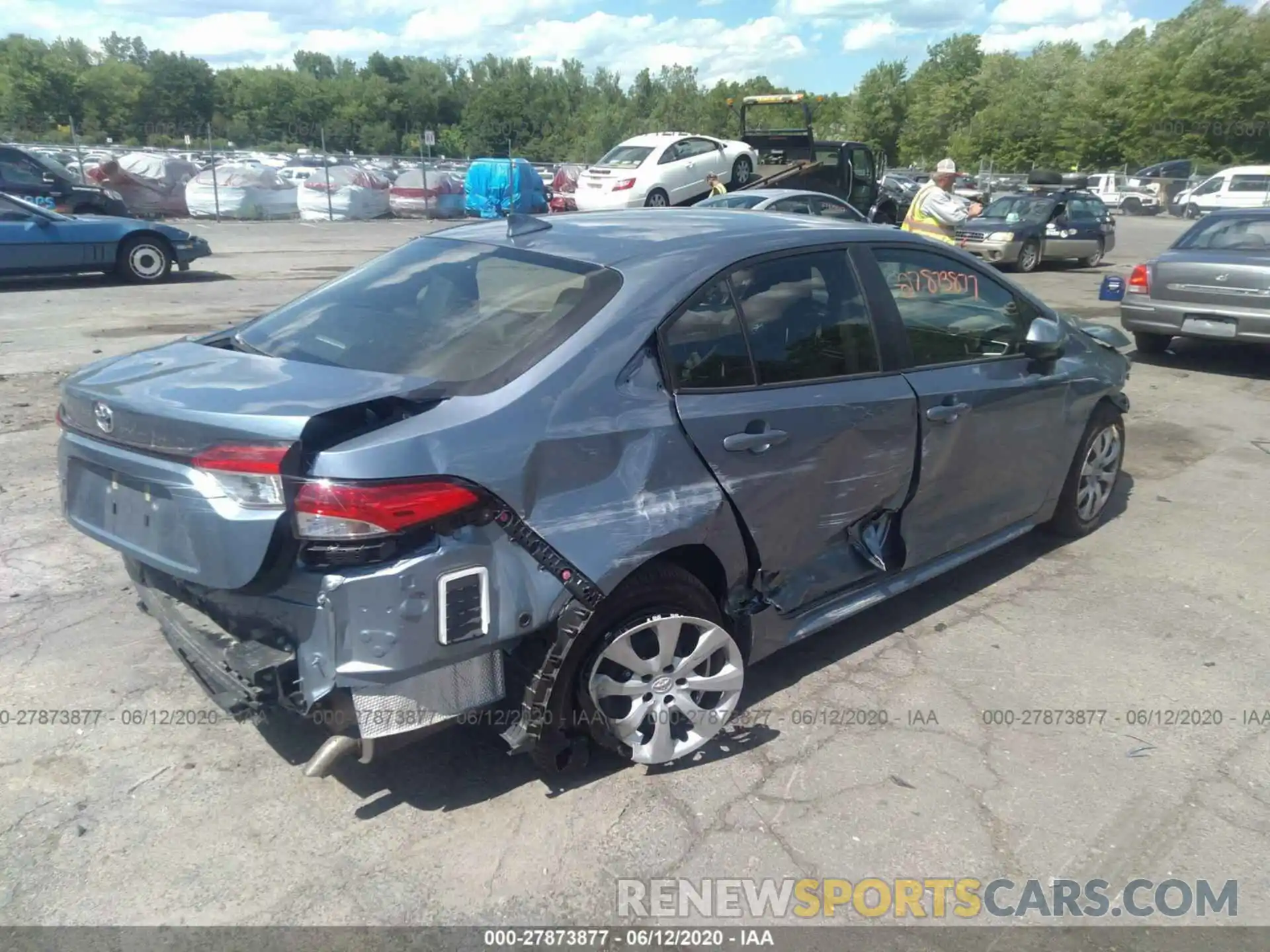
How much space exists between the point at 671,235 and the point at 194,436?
176 centimetres

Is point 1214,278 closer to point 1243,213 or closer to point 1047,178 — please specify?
point 1243,213

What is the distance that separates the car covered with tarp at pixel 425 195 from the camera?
97.6ft

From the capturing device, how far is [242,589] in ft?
8.86

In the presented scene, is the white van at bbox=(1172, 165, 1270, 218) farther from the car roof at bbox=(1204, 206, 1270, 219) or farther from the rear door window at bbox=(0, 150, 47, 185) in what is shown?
the rear door window at bbox=(0, 150, 47, 185)

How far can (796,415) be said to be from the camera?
11.4 feet

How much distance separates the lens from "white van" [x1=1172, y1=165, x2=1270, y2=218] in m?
34.0

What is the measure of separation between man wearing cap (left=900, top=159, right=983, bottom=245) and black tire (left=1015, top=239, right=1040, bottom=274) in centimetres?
868

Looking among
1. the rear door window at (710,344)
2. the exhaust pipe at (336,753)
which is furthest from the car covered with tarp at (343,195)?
the exhaust pipe at (336,753)

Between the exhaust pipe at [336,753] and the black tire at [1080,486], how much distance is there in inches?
149

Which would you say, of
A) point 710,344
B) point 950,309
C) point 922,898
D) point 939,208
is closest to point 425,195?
point 939,208

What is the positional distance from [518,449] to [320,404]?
55 centimetres

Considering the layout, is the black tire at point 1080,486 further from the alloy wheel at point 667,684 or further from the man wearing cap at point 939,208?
the man wearing cap at point 939,208

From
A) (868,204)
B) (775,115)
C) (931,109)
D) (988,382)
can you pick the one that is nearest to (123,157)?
(868,204)

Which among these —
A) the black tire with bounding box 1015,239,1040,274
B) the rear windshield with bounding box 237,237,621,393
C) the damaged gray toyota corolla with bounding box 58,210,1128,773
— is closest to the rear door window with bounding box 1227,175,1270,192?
the black tire with bounding box 1015,239,1040,274
